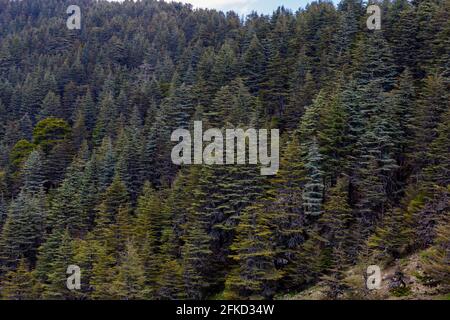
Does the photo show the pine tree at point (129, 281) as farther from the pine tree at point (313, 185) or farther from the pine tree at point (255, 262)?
the pine tree at point (313, 185)

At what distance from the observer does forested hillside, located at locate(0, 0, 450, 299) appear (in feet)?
105

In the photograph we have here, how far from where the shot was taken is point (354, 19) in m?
62.8

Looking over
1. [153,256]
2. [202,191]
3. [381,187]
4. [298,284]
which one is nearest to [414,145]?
[381,187]

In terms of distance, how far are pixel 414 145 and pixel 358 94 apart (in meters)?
7.50

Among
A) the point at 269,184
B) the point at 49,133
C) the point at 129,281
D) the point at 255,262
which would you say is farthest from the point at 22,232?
the point at 49,133

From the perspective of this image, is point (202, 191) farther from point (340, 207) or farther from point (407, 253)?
point (407, 253)

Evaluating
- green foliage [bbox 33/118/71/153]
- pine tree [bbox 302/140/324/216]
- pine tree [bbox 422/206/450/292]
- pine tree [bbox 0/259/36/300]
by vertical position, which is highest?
green foliage [bbox 33/118/71/153]

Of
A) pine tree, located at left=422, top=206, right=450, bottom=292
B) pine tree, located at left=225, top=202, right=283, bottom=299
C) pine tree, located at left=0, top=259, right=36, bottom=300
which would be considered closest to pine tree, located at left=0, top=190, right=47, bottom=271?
pine tree, located at left=0, top=259, right=36, bottom=300

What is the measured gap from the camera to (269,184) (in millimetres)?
37344

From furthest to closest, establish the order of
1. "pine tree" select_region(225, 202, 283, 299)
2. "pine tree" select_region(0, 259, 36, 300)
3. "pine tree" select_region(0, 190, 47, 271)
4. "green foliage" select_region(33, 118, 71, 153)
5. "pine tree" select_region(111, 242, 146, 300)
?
"green foliage" select_region(33, 118, 71, 153), "pine tree" select_region(0, 190, 47, 271), "pine tree" select_region(0, 259, 36, 300), "pine tree" select_region(225, 202, 283, 299), "pine tree" select_region(111, 242, 146, 300)

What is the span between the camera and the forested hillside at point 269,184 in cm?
3188

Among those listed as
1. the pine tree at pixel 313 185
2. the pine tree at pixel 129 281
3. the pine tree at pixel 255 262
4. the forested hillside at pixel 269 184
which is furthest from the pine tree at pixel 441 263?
the pine tree at pixel 129 281

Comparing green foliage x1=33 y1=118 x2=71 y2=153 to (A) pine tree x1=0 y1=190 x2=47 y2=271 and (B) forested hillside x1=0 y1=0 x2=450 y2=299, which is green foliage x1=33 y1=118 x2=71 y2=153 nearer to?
(B) forested hillside x1=0 y1=0 x2=450 y2=299

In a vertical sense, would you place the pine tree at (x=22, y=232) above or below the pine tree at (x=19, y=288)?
above
